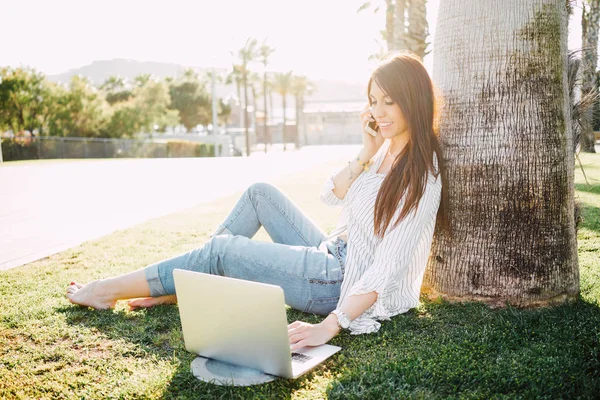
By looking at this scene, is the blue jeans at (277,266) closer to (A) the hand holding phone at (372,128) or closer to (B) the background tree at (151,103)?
(A) the hand holding phone at (372,128)

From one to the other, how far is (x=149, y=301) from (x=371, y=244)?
1588mm

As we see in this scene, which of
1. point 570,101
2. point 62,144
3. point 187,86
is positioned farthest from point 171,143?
point 570,101

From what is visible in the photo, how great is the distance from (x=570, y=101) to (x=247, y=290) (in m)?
2.60

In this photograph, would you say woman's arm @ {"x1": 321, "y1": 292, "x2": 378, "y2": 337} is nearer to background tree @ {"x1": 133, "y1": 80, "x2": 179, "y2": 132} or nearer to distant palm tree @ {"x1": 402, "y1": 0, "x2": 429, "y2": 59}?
distant palm tree @ {"x1": 402, "y1": 0, "x2": 429, "y2": 59}

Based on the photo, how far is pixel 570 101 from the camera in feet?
11.5

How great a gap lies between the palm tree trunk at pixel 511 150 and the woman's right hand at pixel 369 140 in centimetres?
48

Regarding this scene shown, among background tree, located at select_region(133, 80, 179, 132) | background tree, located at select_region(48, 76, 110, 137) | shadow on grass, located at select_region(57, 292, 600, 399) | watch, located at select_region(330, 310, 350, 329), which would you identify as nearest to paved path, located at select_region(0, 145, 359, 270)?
shadow on grass, located at select_region(57, 292, 600, 399)

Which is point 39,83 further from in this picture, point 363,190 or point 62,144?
point 363,190

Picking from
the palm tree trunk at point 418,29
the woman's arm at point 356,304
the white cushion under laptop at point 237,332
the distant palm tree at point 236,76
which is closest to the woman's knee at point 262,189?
the woman's arm at point 356,304

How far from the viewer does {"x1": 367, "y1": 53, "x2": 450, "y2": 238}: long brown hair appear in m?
2.79

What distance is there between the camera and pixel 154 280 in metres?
3.21

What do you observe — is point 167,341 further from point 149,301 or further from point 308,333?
point 308,333

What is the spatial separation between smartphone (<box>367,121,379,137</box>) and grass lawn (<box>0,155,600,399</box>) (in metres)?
1.13

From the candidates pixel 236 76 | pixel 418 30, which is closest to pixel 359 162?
pixel 418 30
